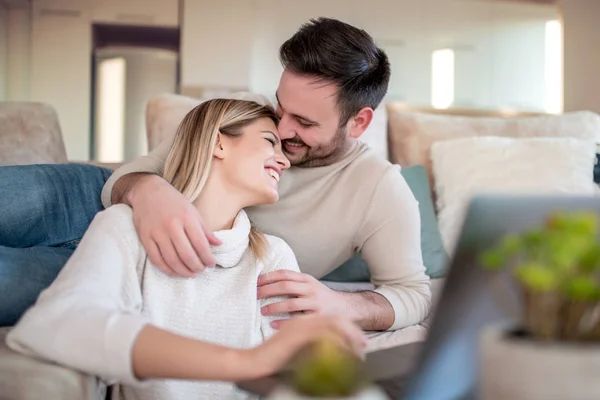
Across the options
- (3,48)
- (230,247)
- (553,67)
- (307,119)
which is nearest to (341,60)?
(307,119)

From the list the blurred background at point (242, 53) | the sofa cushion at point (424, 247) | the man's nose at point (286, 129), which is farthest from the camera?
the blurred background at point (242, 53)

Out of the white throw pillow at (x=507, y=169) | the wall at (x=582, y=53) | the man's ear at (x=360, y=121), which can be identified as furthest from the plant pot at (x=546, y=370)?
the wall at (x=582, y=53)

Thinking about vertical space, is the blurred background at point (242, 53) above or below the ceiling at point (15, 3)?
below

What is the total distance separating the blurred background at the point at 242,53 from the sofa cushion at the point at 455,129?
299 centimetres

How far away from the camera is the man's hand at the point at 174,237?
3.76 ft

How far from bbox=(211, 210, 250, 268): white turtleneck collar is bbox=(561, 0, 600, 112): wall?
527 cm

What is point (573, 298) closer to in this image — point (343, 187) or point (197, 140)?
point (197, 140)

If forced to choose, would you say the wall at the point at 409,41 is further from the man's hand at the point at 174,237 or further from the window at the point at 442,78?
the man's hand at the point at 174,237

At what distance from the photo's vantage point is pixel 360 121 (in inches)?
74.6

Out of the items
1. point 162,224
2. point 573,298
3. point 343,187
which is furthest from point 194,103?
point 573,298

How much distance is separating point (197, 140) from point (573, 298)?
1.09 meters

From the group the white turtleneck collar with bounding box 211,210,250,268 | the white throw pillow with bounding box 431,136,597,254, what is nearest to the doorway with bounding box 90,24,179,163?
the white throw pillow with bounding box 431,136,597,254

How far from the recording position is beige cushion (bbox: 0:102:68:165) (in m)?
2.17

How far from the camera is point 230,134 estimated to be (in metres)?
1.46
